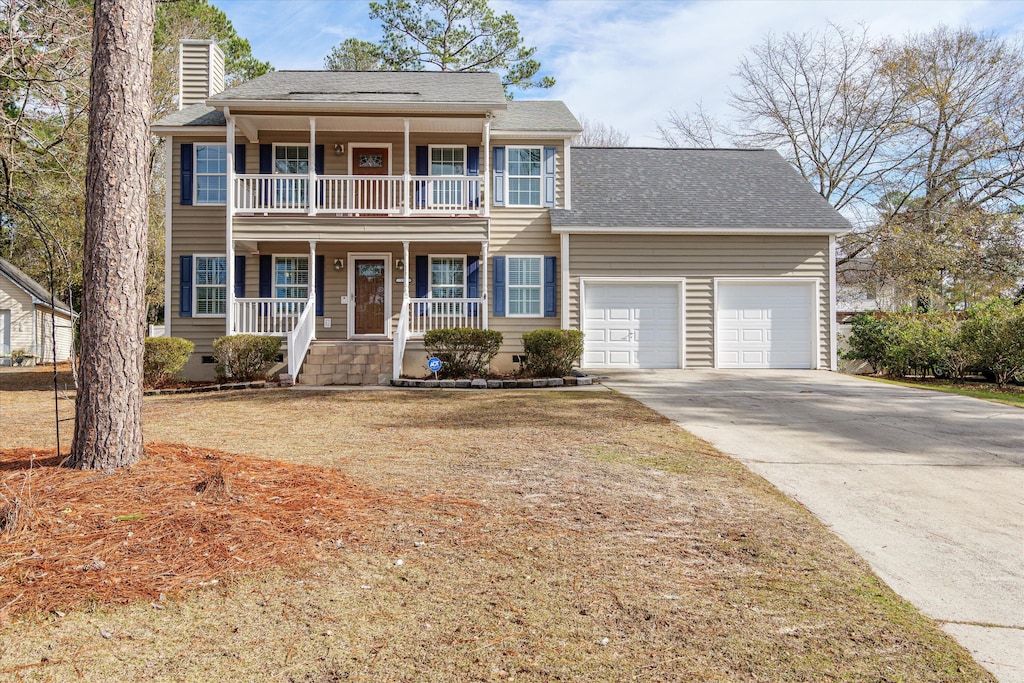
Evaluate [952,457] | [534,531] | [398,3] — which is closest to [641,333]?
[952,457]

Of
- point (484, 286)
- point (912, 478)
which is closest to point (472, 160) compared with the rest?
point (484, 286)

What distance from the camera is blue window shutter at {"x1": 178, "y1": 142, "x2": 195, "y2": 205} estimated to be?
14.5 m

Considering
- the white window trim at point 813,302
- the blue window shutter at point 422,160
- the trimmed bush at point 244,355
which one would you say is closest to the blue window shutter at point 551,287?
the blue window shutter at point 422,160

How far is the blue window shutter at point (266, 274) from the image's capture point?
48.0ft

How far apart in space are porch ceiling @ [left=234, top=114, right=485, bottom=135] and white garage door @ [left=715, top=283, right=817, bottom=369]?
681 cm

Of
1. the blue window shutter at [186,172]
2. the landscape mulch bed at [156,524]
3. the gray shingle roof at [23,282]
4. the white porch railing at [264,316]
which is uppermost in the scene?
the blue window shutter at [186,172]

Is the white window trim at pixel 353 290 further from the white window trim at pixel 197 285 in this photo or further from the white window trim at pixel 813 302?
the white window trim at pixel 813 302

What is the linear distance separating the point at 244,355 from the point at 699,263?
32.0ft

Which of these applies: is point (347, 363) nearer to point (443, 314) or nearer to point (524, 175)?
point (443, 314)

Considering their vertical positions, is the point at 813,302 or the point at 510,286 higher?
the point at 510,286

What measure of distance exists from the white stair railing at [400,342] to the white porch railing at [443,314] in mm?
379

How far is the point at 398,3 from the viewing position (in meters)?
24.5

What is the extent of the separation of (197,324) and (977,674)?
14.9 m

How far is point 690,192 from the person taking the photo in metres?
15.8
